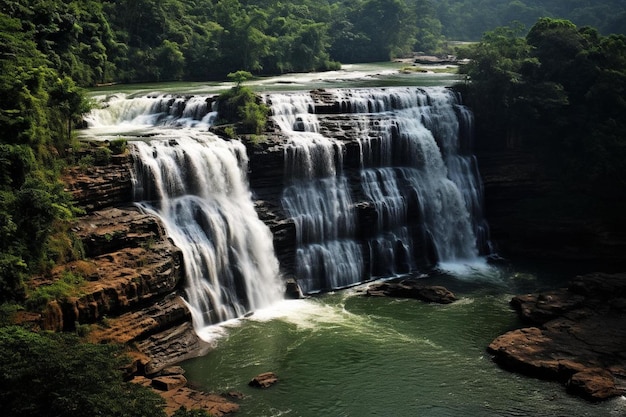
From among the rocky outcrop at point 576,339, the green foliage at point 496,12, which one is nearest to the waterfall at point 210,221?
the rocky outcrop at point 576,339

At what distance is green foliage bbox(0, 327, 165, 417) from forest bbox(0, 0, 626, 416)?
4 cm

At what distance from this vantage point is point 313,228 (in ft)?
97.9

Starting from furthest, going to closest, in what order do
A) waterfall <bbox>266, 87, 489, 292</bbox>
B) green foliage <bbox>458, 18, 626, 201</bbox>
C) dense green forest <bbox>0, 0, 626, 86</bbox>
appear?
dense green forest <bbox>0, 0, 626, 86</bbox> < green foliage <bbox>458, 18, 626, 201</bbox> < waterfall <bbox>266, 87, 489, 292</bbox>

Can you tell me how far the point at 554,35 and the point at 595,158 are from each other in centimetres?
793

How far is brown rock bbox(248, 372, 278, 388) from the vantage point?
20391mm

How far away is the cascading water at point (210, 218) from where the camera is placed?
82.7 feet

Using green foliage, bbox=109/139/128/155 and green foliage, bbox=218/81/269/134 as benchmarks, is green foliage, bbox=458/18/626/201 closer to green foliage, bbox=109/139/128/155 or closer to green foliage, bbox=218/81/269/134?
green foliage, bbox=218/81/269/134

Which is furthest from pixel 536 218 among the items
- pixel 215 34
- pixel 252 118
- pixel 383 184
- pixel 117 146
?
pixel 215 34

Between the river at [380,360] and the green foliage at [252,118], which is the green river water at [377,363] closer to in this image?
the river at [380,360]

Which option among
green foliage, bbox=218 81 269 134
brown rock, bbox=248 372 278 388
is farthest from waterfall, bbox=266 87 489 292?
brown rock, bbox=248 372 278 388

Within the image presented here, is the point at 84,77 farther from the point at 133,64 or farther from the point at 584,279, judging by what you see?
the point at 584,279

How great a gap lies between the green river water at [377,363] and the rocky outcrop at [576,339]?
1.48ft

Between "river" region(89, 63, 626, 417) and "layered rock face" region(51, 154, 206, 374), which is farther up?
"layered rock face" region(51, 154, 206, 374)

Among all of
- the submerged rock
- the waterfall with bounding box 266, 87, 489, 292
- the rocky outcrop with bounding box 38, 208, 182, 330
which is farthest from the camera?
the waterfall with bounding box 266, 87, 489, 292
